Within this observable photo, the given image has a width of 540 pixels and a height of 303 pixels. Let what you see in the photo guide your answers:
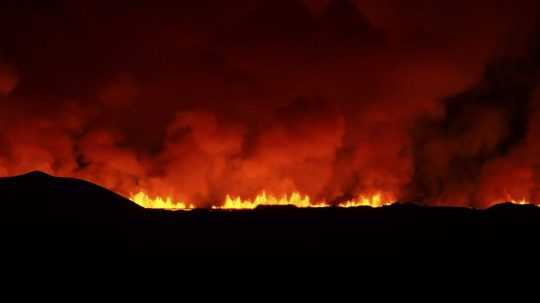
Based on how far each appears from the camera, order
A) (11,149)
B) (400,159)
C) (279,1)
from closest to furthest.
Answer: (11,149), (279,1), (400,159)

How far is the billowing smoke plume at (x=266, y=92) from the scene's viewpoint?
538 inches

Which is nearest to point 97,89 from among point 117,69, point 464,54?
point 117,69

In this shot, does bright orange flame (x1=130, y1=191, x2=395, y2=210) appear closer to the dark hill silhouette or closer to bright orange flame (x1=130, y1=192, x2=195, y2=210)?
bright orange flame (x1=130, y1=192, x2=195, y2=210)

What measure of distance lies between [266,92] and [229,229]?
763cm

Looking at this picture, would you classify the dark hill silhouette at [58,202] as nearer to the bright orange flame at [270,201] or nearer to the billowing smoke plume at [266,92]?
the bright orange flame at [270,201]

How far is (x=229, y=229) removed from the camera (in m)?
7.34

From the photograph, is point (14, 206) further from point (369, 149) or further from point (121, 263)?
point (369, 149)

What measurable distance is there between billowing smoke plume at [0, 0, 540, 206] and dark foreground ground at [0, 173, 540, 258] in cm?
609

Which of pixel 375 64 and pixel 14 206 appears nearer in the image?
pixel 14 206

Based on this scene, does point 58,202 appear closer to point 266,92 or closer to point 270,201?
point 270,201

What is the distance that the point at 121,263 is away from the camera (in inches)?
237

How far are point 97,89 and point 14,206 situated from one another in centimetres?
773

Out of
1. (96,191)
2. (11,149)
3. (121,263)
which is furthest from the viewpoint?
(11,149)

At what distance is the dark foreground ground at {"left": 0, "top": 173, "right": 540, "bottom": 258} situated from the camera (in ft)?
20.3
